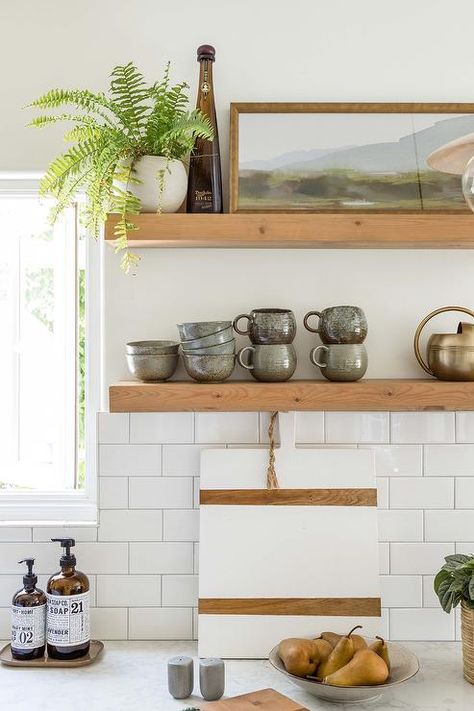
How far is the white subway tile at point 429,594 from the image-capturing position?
1.88 m

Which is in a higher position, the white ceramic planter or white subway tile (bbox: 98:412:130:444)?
the white ceramic planter

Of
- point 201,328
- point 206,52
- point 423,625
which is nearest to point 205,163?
point 206,52

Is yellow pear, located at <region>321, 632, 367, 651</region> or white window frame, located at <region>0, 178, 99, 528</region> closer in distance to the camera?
yellow pear, located at <region>321, 632, 367, 651</region>

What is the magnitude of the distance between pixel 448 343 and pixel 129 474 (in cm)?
87

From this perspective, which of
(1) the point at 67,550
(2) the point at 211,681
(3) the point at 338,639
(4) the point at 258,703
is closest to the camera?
(4) the point at 258,703

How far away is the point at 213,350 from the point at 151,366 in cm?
16

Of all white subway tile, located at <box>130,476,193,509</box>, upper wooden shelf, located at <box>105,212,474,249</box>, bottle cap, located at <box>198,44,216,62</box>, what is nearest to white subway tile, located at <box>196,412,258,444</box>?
white subway tile, located at <box>130,476,193,509</box>

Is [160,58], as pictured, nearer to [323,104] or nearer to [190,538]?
[323,104]

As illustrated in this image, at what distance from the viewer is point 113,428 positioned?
1.89 metres

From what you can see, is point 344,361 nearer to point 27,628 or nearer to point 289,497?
point 289,497

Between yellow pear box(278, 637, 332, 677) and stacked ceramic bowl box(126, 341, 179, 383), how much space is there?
2.20ft

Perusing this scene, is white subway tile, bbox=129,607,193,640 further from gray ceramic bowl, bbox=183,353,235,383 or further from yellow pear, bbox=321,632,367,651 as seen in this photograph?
gray ceramic bowl, bbox=183,353,235,383

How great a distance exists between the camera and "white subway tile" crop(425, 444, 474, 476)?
189cm

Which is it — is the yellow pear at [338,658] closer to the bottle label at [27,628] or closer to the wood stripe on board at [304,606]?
the wood stripe on board at [304,606]
